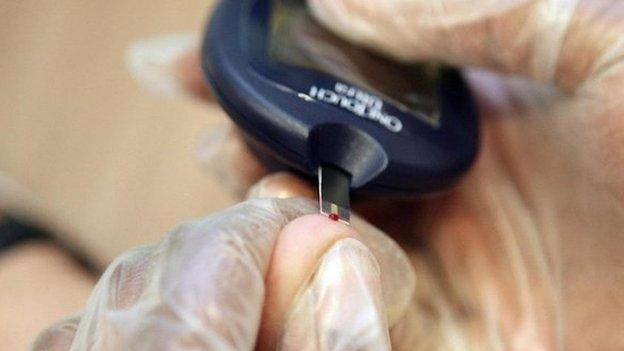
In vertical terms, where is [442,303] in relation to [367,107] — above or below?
below

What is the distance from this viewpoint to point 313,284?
1.28 ft

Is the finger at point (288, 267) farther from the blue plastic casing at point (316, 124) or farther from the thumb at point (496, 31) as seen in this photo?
the thumb at point (496, 31)

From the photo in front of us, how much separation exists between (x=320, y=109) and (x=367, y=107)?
4 centimetres

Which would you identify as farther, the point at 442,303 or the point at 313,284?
the point at 442,303

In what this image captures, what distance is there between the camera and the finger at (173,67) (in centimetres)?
71

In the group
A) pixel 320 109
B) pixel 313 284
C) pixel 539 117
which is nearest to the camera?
pixel 313 284

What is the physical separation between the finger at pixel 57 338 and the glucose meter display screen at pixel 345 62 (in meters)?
0.24

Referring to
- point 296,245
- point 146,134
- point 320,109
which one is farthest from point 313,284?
point 146,134

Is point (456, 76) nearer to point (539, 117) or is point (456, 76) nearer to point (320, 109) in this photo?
point (539, 117)

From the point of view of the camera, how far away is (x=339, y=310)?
38cm

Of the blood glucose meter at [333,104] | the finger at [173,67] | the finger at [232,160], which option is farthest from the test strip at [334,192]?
the finger at [173,67]

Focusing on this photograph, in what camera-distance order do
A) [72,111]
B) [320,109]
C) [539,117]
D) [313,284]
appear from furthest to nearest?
[72,111]
[539,117]
[320,109]
[313,284]

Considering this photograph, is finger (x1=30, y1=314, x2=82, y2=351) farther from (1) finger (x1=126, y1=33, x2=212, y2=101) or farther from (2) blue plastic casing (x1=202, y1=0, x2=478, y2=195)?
(1) finger (x1=126, y1=33, x2=212, y2=101)

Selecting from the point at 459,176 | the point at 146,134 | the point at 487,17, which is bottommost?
the point at 146,134
